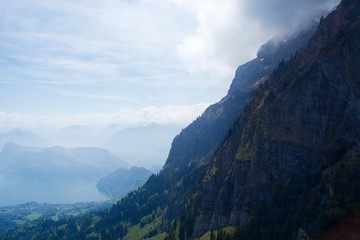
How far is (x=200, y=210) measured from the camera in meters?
142

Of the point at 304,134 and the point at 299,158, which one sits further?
the point at 304,134

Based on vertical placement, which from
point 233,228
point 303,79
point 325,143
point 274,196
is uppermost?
point 303,79

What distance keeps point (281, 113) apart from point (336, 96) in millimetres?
17104

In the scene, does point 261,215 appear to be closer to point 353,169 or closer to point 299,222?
point 299,222

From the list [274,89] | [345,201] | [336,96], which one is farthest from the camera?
[274,89]

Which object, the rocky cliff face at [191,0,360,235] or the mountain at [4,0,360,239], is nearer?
the mountain at [4,0,360,239]

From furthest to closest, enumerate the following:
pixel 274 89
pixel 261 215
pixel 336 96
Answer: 1. pixel 274 89
2. pixel 336 96
3. pixel 261 215

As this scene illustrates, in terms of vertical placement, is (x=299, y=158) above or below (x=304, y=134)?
below

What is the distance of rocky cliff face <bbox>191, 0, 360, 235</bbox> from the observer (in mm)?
106812

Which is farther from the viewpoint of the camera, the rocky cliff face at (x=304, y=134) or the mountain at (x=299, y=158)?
the rocky cliff face at (x=304, y=134)

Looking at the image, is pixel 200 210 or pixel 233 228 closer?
pixel 233 228

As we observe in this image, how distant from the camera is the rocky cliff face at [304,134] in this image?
106812mm

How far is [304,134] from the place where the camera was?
115312mm

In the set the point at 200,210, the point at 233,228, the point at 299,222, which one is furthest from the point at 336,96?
the point at 200,210
